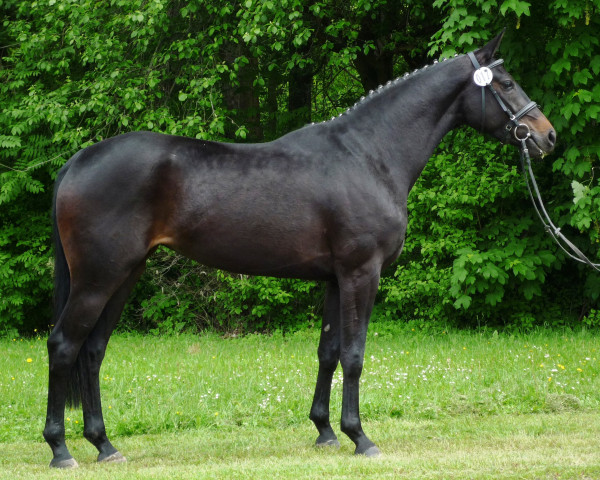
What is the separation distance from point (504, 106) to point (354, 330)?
1.83 metres

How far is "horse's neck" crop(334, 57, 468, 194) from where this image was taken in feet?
17.6

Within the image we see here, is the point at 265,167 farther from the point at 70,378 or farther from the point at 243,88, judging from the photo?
the point at 243,88

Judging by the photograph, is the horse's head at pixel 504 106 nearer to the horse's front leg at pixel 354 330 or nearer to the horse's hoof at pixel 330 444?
the horse's front leg at pixel 354 330

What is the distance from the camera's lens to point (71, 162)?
5.20 m

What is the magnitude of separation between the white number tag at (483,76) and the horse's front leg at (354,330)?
4.76 ft

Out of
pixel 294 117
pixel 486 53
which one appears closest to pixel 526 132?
pixel 486 53

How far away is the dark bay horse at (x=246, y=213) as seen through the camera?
16.4 ft

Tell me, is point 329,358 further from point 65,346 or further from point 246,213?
point 65,346

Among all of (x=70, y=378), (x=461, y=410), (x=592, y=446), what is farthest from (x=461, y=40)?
(x=70, y=378)

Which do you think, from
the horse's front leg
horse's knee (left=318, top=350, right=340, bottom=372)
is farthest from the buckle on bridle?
horse's knee (left=318, top=350, right=340, bottom=372)

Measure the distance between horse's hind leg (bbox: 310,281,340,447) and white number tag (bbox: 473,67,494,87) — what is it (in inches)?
65.9

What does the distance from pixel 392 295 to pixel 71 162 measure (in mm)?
7760

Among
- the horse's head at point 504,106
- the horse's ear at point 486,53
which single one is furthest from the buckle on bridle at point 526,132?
the horse's ear at point 486,53

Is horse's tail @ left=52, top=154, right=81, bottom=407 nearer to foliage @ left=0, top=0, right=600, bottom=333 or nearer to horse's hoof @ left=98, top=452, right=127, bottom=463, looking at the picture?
horse's hoof @ left=98, top=452, right=127, bottom=463
